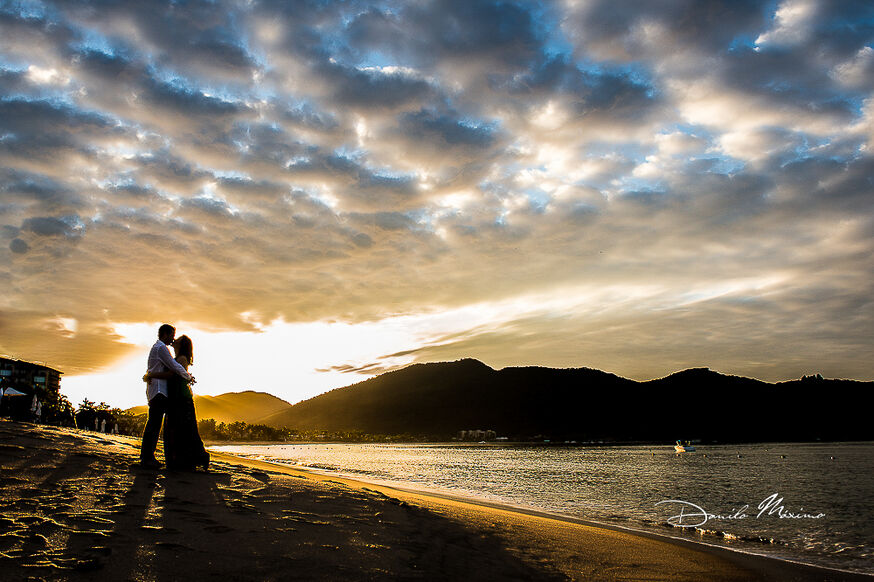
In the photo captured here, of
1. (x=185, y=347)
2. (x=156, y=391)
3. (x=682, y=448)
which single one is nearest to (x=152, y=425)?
(x=156, y=391)

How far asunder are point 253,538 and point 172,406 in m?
5.01

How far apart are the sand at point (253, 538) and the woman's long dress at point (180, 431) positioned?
1.26ft

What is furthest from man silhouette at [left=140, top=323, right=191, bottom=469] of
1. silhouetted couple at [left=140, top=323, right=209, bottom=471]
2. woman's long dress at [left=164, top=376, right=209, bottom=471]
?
woman's long dress at [left=164, top=376, right=209, bottom=471]

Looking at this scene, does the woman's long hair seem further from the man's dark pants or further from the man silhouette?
the man's dark pants

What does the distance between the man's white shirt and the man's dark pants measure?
11cm

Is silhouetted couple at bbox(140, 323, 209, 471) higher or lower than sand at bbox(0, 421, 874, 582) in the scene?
higher

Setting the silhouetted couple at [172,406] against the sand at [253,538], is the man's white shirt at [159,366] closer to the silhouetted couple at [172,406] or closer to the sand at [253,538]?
the silhouetted couple at [172,406]

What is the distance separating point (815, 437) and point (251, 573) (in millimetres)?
237425

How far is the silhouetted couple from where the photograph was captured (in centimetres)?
954

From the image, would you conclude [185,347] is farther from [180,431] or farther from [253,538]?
[253,538]

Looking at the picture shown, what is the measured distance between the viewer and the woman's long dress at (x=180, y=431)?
32.2ft

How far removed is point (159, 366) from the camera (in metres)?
9.60

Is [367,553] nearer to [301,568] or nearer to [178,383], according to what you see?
[301,568]

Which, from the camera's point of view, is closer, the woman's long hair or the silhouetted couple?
the silhouetted couple
